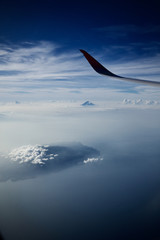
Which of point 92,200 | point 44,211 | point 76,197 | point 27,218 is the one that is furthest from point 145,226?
point 27,218

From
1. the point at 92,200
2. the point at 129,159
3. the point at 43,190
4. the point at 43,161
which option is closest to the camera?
the point at 92,200

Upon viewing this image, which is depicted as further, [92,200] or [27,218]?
[92,200]

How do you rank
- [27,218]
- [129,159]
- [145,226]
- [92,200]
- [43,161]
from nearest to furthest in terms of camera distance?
1. [145,226]
2. [27,218]
3. [92,200]
4. [43,161]
5. [129,159]

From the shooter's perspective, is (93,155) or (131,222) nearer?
(131,222)

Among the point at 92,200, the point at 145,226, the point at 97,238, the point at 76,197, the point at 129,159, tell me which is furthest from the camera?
the point at 129,159

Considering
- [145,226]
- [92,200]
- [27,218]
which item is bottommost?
[27,218]

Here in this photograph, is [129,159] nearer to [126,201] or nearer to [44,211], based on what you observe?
[126,201]

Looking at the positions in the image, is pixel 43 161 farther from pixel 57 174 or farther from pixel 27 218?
pixel 27 218

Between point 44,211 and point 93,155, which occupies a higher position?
point 93,155

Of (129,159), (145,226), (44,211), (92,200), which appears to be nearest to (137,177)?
(129,159)
